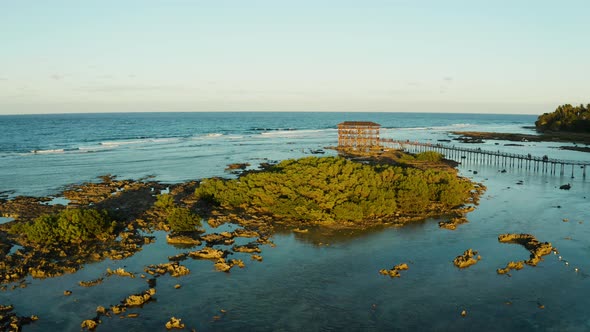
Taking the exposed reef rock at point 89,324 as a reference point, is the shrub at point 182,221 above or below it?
above

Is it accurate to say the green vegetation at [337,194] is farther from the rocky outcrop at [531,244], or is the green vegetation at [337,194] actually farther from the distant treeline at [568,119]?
the distant treeline at [568,119]

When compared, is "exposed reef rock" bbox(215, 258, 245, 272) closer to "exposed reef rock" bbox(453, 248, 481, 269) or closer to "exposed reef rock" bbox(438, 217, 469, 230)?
"exposed reef rock" bbox(453, 248, 481, 269)

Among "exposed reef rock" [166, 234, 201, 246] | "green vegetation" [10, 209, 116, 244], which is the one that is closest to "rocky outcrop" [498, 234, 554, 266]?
"exposed reef rock" [166, 234, 201, 246]

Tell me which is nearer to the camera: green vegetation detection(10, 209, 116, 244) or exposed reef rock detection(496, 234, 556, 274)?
exposed reef rock detection(496, 234, 556, 274)

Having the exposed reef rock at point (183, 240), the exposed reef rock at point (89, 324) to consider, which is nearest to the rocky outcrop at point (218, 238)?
the exposed reef rock at point (183, 240)

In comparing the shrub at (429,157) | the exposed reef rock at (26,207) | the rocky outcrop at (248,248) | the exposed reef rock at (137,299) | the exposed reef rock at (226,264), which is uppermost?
the shrub at (429,157)

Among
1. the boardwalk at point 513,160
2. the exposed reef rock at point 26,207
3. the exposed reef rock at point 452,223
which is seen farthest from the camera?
the boardwalk at point 513,160
